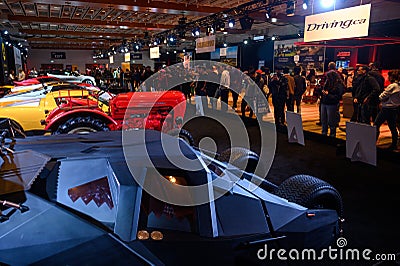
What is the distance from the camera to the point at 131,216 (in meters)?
1.88

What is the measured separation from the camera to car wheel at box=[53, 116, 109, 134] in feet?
17.3

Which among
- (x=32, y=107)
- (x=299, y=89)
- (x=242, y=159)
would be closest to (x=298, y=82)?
(x=299, y=89)

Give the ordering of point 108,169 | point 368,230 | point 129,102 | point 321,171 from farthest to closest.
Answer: point 129,102, point 321,171, point 368,230, point 108,169

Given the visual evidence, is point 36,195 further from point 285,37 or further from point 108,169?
point 285,37

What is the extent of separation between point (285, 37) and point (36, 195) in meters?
17.6

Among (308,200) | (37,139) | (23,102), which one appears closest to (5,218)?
(37,139)

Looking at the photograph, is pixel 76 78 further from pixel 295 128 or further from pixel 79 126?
pixel 295 128

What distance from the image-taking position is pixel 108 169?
224 cm

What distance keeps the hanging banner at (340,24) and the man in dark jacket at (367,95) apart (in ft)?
5.91

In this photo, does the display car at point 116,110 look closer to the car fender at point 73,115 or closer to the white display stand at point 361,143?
the car fender at point 73,115

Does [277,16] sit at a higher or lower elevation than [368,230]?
higher

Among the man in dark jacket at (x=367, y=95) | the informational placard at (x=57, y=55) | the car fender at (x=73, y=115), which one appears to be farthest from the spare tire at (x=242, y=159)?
the informational placard at (x=57, y=55)

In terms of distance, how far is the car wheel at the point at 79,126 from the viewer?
528 centimetres

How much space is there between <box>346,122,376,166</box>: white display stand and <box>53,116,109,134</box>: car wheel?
444 centimetres
